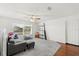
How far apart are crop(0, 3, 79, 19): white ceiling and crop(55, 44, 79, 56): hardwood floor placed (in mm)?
622

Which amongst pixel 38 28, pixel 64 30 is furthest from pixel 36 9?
pixel 64 30

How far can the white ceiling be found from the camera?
1.85 metres

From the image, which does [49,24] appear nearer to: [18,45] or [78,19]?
[78,19]

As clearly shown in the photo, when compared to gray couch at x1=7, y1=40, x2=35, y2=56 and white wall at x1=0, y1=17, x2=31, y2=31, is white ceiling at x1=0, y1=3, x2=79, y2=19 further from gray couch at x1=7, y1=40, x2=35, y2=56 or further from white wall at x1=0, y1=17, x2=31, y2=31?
gray couch at x1=7, y1=40, x2=35, y2=56

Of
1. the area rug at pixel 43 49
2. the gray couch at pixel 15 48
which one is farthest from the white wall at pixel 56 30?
the gray couch at pixel 15 48

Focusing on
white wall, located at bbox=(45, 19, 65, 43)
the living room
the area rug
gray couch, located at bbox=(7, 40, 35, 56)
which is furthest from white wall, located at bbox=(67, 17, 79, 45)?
gray couch, located at bbox=(7, 40, 35, 56)

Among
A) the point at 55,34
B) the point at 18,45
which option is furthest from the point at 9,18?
the point at 55,34

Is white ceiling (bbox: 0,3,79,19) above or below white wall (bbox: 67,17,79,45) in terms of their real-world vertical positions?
above

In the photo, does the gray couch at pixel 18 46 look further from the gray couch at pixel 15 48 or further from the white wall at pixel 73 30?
the white wall at pixel 73 30

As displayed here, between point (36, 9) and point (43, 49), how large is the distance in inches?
31.6

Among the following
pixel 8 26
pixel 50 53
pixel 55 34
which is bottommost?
pixel 50 53

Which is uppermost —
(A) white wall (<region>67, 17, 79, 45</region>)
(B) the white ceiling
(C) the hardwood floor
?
(B) the white ceiling

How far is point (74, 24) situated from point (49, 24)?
1.60 feet

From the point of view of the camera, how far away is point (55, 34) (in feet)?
6.47
